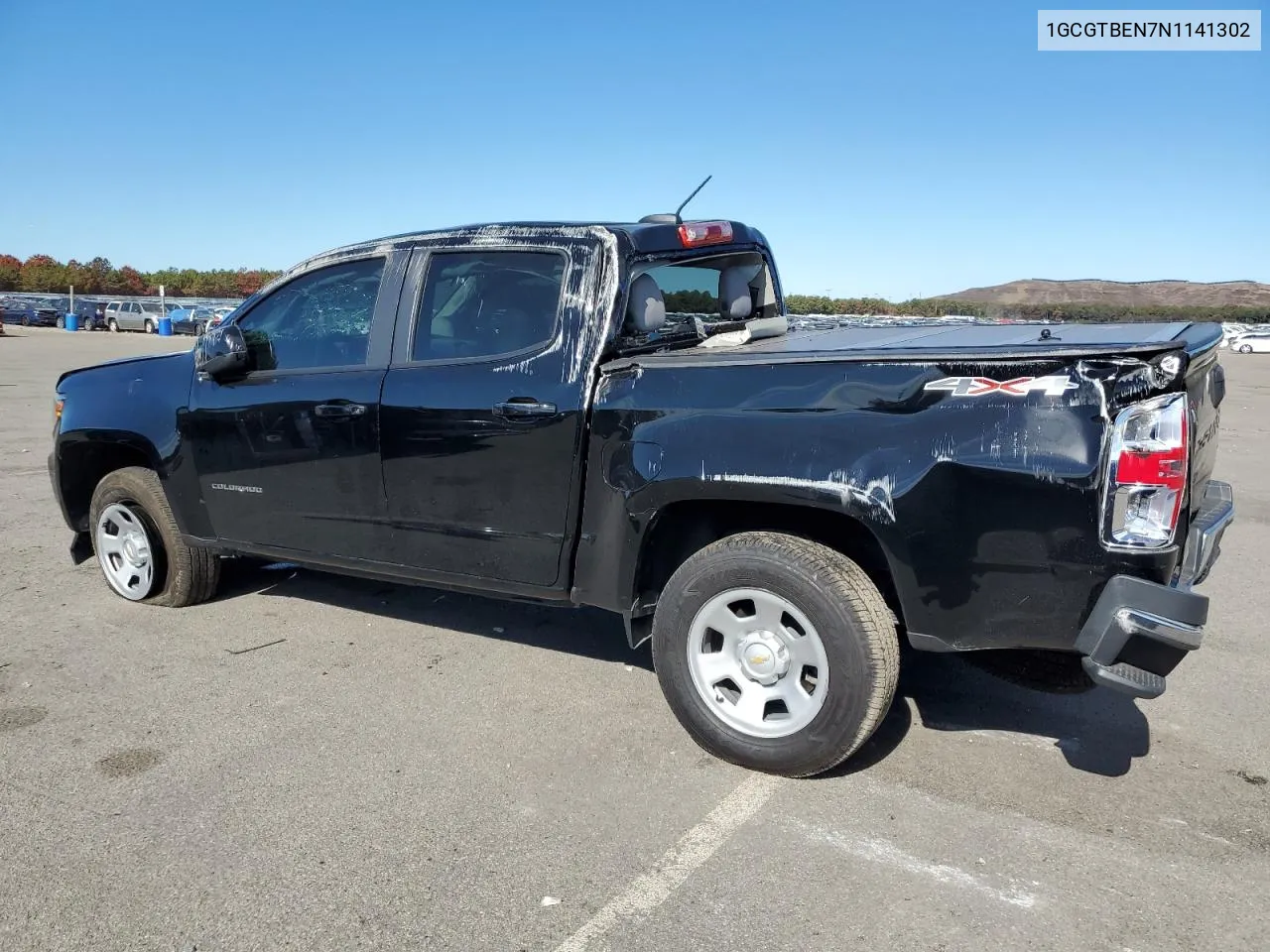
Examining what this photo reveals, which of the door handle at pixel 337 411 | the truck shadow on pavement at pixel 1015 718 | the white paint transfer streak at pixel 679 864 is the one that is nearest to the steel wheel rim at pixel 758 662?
the white paint transfer streak at pixel 679 864

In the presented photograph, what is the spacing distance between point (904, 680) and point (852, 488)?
1602 mm

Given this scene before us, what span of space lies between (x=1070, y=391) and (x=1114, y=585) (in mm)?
573

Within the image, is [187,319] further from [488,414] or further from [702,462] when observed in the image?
[702,462]

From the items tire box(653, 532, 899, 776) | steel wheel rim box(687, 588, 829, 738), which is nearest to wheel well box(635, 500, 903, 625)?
tire box(653, 532, 899, 776)

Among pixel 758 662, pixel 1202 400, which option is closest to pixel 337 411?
pixel 758 662

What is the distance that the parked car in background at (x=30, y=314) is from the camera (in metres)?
49.2

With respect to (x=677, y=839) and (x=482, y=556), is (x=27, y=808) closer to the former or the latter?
(x=482, y=556)

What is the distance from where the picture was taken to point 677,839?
3.06m

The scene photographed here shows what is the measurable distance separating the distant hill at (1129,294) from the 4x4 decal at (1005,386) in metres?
80.9

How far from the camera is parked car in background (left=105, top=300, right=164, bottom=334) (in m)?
47.3

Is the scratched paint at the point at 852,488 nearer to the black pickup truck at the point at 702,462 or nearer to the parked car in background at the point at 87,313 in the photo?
the black pickup truck at the point at 702,462

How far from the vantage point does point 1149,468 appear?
111 inches

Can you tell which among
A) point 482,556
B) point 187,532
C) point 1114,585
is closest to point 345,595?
point 187,532

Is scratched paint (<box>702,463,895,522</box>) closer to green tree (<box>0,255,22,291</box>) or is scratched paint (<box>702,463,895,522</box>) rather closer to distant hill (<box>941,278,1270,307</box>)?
distant hill (<box>941,278,1270,307</box>)
